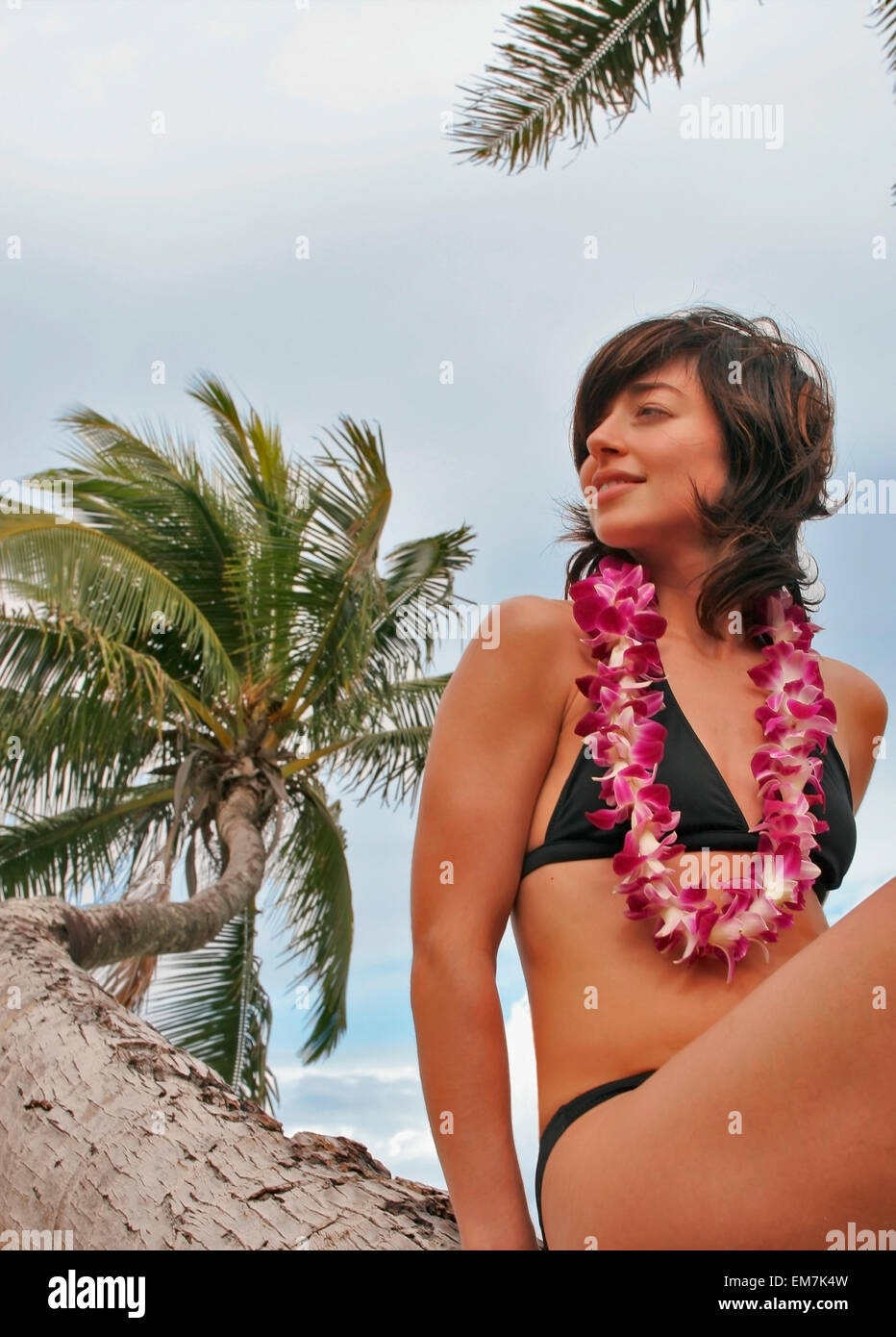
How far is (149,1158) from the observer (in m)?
1.99

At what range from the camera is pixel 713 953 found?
185 centimetres

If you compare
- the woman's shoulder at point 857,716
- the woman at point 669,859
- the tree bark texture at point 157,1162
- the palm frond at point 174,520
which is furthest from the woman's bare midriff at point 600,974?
the palm frond at point 174,520

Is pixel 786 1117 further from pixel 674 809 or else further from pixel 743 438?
pixel 743 438

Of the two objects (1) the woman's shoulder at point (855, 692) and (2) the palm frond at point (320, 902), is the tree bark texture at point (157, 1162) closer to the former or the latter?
(1) the woman's shoulder at point (855, 692)

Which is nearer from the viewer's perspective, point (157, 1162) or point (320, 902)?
point (157, 1162)

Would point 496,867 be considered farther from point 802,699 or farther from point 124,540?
point 124,540

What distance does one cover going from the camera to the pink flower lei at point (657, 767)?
1835 millimetres

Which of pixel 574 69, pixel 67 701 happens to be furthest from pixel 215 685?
pixel 574 69

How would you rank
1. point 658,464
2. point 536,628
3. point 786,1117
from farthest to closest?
1. point 658,464
2. point 536,628
3. point 786,1117

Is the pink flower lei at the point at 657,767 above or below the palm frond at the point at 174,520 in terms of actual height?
below

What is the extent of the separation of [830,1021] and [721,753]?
782mm

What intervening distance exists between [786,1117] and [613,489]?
1221 millimetres

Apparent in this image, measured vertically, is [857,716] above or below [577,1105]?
above
